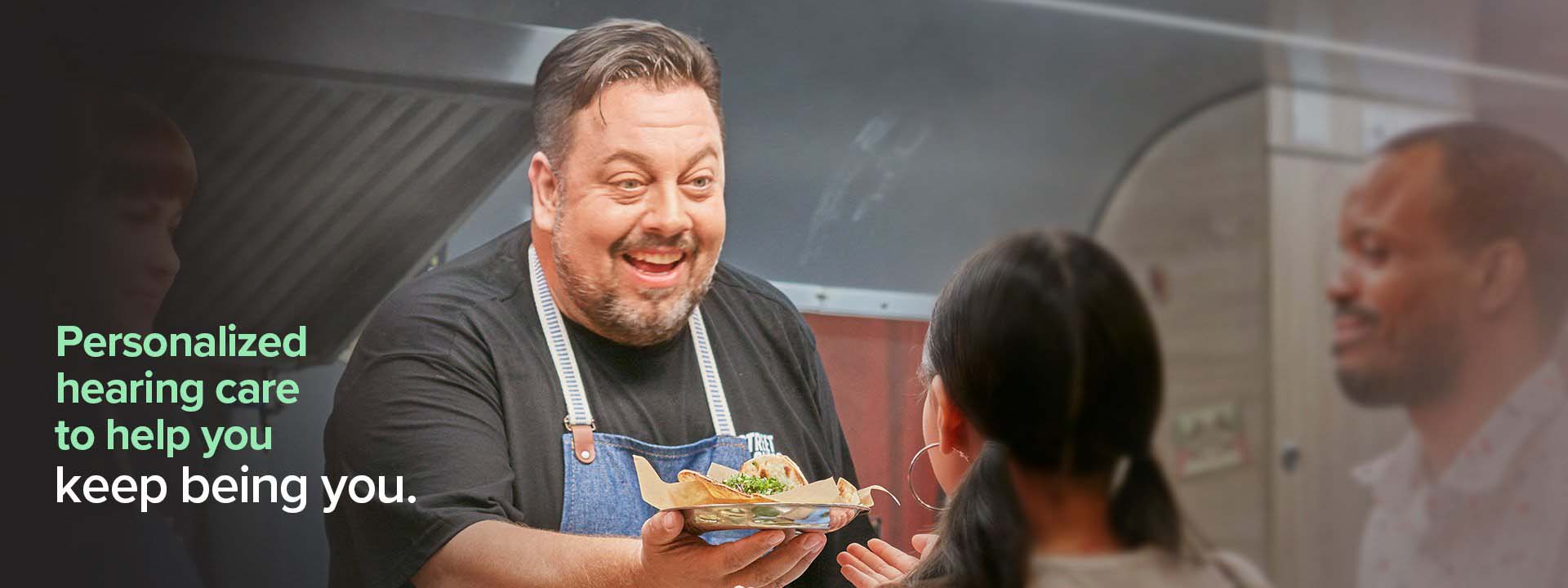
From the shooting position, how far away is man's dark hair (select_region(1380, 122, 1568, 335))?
1914 mm

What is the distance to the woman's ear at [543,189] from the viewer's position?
191cm

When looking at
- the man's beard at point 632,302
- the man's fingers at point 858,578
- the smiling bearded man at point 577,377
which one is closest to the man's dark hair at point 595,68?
the smiling bearded man at point 577,377

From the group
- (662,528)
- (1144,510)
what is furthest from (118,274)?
(1144,510)

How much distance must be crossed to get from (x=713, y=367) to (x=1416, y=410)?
2.93 feet

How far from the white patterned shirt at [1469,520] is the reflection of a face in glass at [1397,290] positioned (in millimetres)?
87

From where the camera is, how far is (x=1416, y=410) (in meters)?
1.89

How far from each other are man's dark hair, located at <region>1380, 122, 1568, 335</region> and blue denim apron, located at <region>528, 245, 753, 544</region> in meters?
0.96

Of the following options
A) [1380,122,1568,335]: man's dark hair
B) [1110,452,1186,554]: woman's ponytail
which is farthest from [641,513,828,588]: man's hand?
[1380,122,1568,335]: man's dark hair

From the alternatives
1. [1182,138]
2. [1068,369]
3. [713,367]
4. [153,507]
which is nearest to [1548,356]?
[1182,138]

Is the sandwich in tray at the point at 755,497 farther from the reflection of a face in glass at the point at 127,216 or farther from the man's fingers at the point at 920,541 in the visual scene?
the reflection of a face in glass at the point at 127,216

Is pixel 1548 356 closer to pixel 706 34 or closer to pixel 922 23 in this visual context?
pixel 922 23

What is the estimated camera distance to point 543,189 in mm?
1916

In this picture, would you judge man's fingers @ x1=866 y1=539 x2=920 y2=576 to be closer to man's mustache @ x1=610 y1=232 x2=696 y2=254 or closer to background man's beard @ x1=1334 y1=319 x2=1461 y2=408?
man's mustache @ x1=610 y1=232 x2=696 y2=254

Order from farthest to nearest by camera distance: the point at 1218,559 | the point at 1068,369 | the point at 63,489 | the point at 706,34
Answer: the point at 706,34
the point at 63,489
the point at 1218,559
the point at 1068,369
